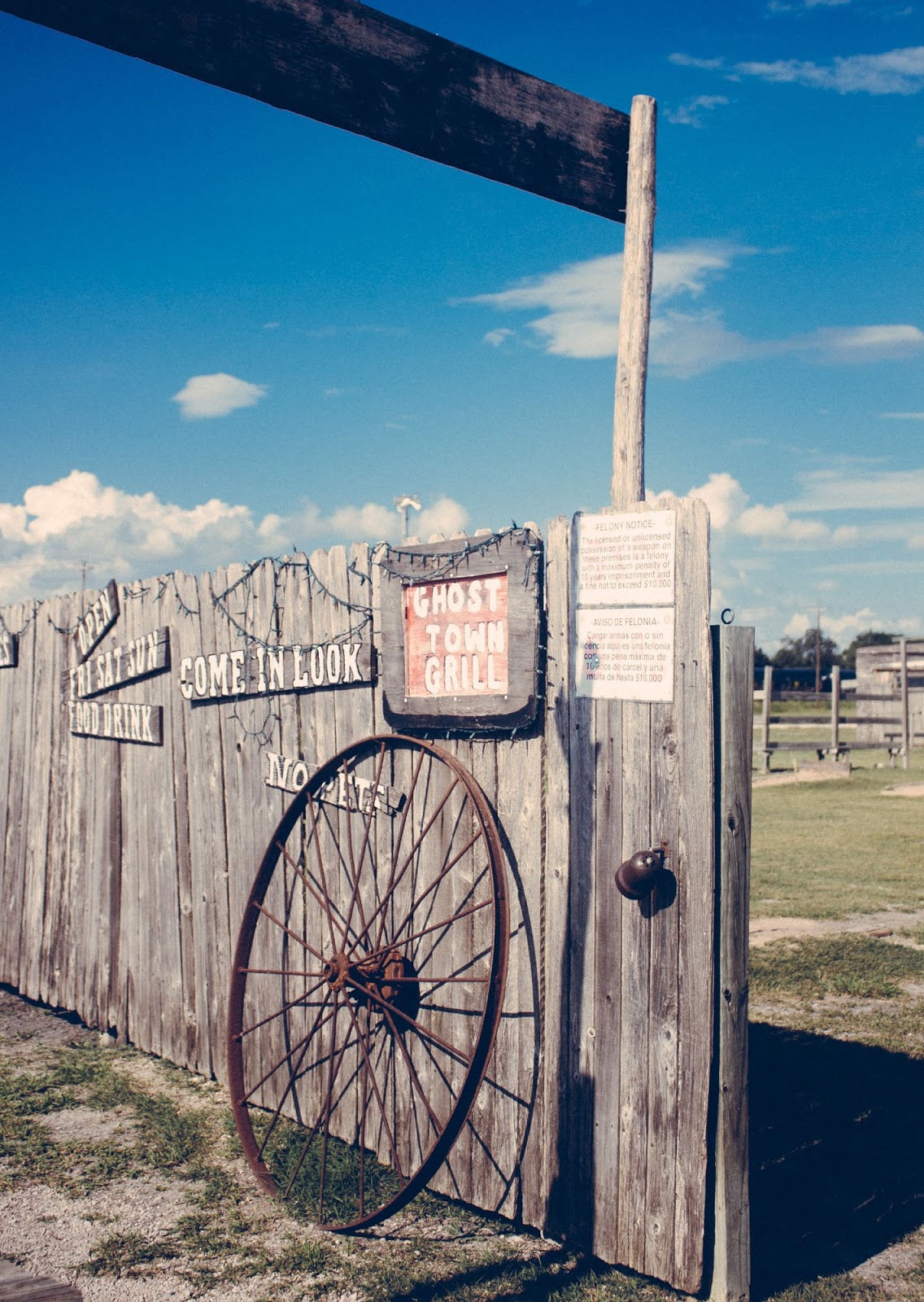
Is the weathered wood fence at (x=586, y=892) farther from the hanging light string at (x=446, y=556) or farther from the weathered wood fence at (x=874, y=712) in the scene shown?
the weathered wood fence at (x=874, y=712)

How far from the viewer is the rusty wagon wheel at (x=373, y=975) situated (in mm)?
4207

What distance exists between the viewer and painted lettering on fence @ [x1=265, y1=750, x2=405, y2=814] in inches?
182

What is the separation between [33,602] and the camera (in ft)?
24.9

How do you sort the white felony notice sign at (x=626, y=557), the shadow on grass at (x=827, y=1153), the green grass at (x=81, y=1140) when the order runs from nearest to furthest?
the white felony notice sign at (x=626, y=557) → the shadow on grass at (x=827, y=1153) → the green grass at (x=81, y=1140)

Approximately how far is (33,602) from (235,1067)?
392 centimetres

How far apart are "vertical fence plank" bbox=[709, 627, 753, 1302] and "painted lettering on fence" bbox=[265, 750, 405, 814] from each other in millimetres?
1435

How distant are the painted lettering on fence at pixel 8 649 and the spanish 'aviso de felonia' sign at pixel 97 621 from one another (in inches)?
36.6

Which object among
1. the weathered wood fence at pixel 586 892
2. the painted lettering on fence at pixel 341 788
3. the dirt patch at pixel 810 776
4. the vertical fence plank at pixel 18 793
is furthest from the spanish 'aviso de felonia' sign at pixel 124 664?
the dirt patch at pixel 810 776

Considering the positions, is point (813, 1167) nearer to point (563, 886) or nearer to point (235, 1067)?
point (563, 886)

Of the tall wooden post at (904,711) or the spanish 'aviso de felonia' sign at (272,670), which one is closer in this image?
the spanish 'aviso de felonia' sign at (272,670)

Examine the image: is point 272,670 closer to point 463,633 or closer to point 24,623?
point 463,633

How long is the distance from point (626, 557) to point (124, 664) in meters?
3.64

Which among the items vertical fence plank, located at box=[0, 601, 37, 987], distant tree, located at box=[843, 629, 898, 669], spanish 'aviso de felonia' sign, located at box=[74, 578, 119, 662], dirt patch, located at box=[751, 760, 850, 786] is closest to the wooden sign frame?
spanish 'aviso de felonia' sign, located at box=[74, 578, 119, 662]

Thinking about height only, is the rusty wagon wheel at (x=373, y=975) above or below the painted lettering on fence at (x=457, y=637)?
below
